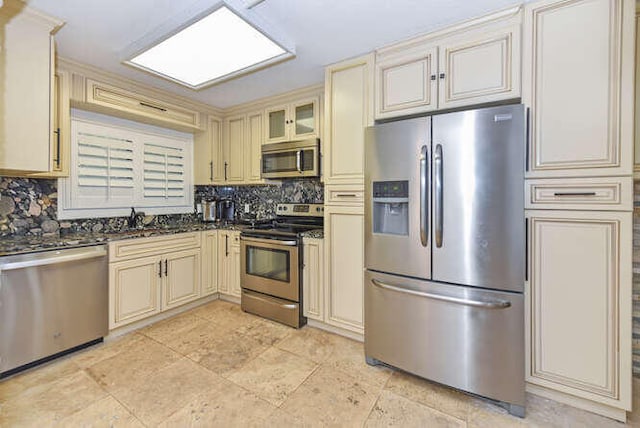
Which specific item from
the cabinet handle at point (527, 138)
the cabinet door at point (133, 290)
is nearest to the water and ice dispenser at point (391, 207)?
the cabinet handle at point (527, 138)

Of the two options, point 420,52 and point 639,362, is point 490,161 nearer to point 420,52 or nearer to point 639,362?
point 420,52

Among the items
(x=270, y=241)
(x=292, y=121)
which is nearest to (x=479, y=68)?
(x=292, y=121)

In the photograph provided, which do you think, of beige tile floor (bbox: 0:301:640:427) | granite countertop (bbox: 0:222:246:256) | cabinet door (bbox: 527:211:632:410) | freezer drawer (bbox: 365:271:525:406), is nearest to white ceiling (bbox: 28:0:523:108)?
cabinet door (bbox: 527:211:632:410)

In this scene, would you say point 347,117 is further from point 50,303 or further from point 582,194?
point 50,303

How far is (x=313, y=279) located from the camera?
260 centimetres

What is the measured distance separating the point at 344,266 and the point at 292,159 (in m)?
1.26

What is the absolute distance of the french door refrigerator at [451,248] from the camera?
1579 millimetres

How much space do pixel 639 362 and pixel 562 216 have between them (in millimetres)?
1264

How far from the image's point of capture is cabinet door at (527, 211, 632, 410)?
148 cm

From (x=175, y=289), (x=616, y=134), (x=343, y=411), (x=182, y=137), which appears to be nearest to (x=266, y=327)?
(x=175, y=289)

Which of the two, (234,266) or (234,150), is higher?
(234,150)

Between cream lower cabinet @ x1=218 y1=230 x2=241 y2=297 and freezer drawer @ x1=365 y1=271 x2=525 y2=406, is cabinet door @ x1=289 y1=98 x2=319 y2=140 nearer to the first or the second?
cream lower cabinet @ x1=218 y1=230 x2=241 y2=297

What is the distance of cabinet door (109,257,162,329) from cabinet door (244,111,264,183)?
1356mm

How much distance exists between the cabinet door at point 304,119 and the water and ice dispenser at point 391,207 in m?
1.22
